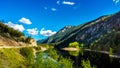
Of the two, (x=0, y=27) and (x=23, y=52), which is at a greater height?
(x=0, y=27)

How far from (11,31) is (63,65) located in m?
125

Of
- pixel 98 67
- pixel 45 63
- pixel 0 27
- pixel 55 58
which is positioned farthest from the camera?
pixel 0 27

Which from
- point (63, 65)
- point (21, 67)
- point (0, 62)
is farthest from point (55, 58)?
point (0, 62)

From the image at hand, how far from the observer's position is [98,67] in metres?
110

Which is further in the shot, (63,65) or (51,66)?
(63,65)

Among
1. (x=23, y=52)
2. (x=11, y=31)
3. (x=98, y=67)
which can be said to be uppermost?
(x=11, y=31)

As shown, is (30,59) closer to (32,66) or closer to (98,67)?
(32,66)

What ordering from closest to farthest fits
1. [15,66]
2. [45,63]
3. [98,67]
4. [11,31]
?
[15,66] < [45,63] < [98,67] < [11,31]

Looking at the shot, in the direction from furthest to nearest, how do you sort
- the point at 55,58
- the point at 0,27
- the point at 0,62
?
1. the point at 0,27
2. the point at 55,58
3. the point at 0,62

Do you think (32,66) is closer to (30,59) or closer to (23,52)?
(30,59)

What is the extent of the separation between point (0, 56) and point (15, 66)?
21.6 ft

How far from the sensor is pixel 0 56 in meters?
71.2

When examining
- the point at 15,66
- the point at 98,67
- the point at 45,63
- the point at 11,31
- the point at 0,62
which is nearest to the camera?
the point at 0,62

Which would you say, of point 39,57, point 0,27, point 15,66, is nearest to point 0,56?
point 15,66
